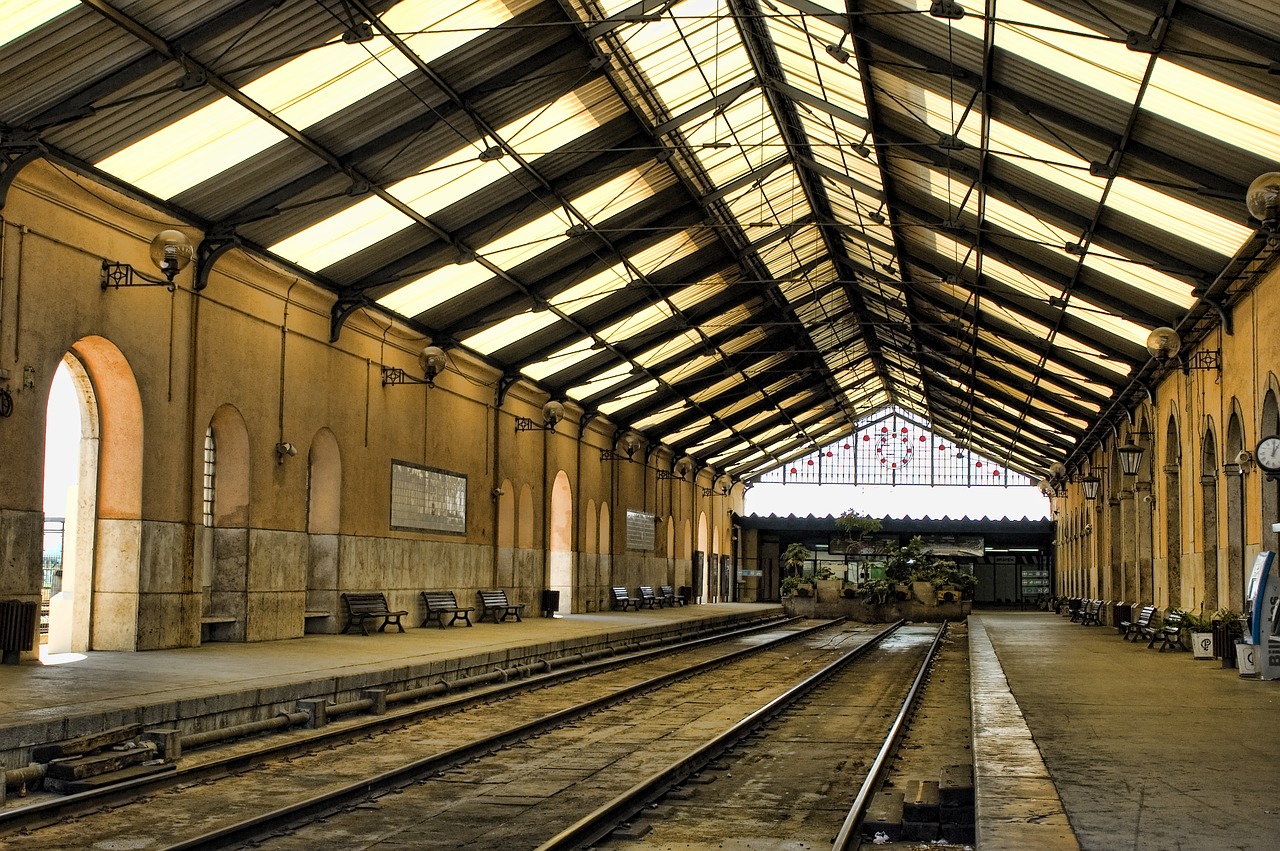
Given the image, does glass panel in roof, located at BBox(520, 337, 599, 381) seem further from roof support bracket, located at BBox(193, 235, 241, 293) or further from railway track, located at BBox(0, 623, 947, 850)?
railway track, located at BBox(0, 623, 947, 850)

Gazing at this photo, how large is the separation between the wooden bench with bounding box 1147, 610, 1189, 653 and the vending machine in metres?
5.31

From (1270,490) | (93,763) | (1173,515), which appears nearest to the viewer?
(93,763)

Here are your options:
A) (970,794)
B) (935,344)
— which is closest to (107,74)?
(970,794)

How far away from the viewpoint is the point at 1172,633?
67.4 feet

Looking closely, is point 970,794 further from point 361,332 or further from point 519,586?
point 519,586

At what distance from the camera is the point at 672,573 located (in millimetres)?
44250

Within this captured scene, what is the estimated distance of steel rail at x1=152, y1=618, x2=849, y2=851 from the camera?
722cm

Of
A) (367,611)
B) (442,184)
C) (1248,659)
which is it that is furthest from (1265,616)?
(367,611)

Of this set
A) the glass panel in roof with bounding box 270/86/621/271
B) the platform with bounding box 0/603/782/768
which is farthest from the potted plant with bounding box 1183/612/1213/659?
the glass panel in roof with bounding box 270/86/621/271

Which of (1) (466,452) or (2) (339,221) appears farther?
(1) (466,452)

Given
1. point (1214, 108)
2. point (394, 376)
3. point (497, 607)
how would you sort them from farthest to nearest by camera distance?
point (497, 607)
point (394, 376)
point (1214, 108)

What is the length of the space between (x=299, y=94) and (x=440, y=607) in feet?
38.7

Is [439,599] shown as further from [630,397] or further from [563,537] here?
[630,397]

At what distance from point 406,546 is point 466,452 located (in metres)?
3.50
